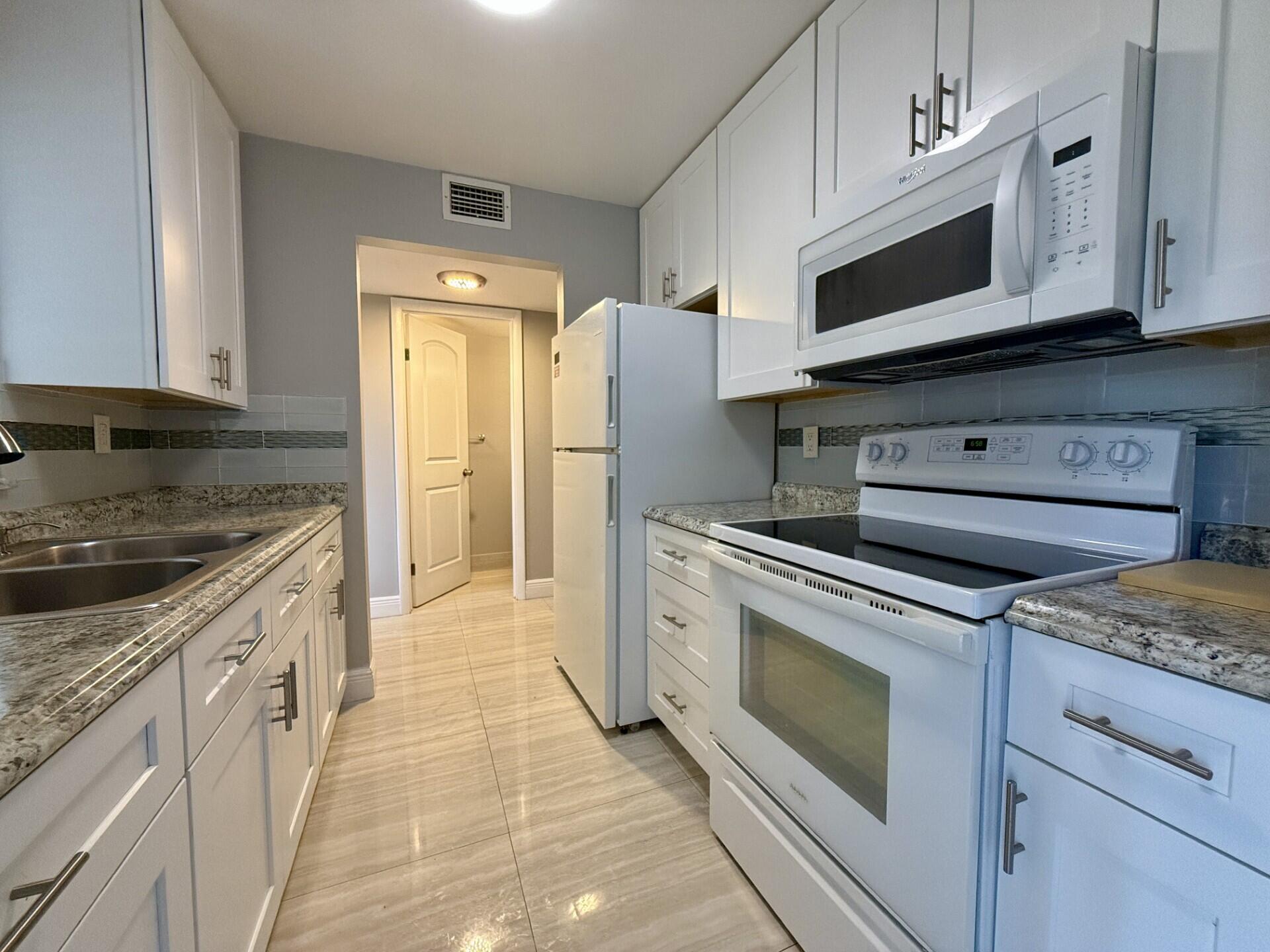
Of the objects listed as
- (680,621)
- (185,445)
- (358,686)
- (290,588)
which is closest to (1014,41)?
(680,621)

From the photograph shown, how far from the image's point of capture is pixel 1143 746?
62 cm

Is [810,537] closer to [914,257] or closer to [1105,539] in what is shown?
[1105,539]

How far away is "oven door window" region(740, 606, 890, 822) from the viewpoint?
0.96m

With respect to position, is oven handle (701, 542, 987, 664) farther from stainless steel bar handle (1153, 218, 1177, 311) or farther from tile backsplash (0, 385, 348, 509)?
tile backsplash (0, 385, 348, 509)

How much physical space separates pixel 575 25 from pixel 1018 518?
1.79 m

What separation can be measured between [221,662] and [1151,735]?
1.33 m

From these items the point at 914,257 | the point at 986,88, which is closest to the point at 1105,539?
the point at 914,257

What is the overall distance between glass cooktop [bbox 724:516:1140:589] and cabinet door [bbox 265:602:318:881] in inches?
46.2

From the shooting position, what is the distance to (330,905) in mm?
1284

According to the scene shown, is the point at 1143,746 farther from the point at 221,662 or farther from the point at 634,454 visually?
the point at 634,454

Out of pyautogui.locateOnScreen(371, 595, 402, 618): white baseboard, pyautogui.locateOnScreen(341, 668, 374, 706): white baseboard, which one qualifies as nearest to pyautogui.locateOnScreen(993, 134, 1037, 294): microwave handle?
pyautogui.locateOnScreen(341, 668, 374, 706): white baseboard

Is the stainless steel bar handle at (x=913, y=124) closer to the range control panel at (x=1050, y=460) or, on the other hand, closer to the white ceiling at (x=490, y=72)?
the white ceiling at (x=490, y=72)

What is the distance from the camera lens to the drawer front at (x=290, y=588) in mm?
1211

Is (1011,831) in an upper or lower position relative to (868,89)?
lower
